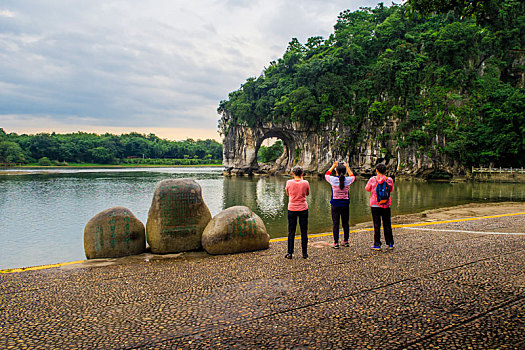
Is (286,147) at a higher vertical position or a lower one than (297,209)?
higher

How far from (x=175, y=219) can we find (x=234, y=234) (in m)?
1.17

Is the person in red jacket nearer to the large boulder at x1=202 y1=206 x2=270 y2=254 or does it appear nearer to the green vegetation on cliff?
the large boulder at x1=202 y1=206 x2=270 y2=254

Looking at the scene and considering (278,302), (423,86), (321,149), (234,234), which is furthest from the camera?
(321,149)

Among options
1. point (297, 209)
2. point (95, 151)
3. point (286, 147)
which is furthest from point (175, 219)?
point (95, 151)

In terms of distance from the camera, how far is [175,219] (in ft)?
21.2

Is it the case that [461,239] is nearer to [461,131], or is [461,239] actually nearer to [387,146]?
[461,131]

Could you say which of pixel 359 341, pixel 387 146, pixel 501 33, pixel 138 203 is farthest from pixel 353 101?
pixel 359 341

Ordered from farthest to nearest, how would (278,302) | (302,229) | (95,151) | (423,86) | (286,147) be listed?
1. (95,151)
2. (286,147)
3. (423,86)
4. (302,229)
5. (278,302)

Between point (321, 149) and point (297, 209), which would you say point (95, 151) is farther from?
point (297, 209)

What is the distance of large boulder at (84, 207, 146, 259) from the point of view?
6.06 metres

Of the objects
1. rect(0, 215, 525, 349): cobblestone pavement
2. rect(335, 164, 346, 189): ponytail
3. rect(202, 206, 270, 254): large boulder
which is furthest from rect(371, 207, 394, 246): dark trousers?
rect(202, 206, 270, 254): large boulder

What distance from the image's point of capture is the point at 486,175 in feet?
125

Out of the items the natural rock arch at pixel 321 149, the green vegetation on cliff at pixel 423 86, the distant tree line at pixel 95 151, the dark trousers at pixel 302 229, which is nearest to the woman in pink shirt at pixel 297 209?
the dark trousers at pixel 302 229

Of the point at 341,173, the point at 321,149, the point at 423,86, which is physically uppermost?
the point at 423,86
